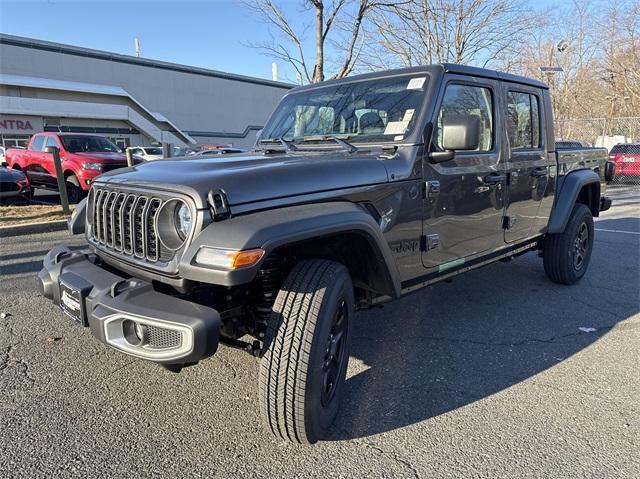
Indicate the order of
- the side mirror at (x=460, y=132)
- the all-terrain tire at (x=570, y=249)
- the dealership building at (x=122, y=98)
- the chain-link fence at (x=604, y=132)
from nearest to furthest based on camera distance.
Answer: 1. the side mirror at (x=460, y=132)
2. the all-terrain tire at (x=570, y=249)
3. the chain-link fence at (x=604, y=132)
4. the dealership building at (x=122, y=98)

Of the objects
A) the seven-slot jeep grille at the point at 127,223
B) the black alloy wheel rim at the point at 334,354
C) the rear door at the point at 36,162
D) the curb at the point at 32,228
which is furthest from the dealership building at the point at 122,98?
the black alloy wheel rim at the point at 334,354

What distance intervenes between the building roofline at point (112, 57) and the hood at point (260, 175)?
32495 mm

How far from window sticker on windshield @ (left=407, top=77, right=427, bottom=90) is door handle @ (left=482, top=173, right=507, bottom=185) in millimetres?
864

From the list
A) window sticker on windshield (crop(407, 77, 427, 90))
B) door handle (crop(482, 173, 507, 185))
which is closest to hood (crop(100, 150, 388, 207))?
window sticker on windshield (crop(407, 77, 427, 90))

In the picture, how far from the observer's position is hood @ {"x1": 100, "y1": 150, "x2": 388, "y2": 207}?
7.16ft

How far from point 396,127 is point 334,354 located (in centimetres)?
150

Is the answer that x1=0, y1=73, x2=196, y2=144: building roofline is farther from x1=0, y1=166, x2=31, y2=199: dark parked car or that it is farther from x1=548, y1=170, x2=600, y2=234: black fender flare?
x1=548, y1=170, x2=600, y2=234: black fender flare

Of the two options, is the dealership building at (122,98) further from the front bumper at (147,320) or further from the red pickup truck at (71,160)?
the front bumper at (147,320)

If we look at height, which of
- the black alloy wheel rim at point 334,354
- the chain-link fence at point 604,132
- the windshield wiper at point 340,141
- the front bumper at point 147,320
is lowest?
the black alloy wheel rim at point 334,354

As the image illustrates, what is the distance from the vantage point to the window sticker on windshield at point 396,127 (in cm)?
302

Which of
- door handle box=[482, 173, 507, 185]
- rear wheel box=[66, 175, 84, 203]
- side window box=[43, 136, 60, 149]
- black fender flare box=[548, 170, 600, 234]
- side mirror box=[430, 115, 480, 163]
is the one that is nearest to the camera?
side mirror box=[430, 115, 480, 163]

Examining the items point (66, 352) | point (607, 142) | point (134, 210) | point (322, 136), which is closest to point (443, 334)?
point (322, 136)

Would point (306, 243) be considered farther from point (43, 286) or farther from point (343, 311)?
point (43, 286)

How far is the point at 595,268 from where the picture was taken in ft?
19.4
